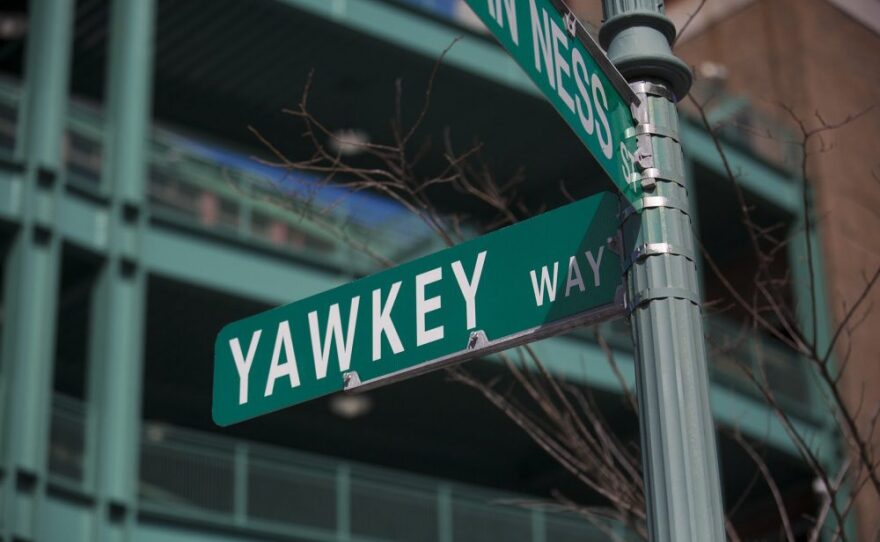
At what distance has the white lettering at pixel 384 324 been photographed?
439 centimetres

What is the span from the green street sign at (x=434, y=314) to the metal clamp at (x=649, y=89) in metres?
0.30

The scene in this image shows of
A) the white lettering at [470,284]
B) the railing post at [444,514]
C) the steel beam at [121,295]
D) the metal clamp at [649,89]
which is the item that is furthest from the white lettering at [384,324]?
the railing post at [444,514]

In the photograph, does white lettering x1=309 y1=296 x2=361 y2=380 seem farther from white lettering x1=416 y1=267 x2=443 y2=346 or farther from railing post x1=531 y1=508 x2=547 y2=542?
railing post x1=531 y1=508 x2=547 y2=542

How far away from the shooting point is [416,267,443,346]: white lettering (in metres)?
4.32

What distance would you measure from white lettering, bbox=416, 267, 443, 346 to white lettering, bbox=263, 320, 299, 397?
45 centimetres

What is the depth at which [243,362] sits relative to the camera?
4.76 metres

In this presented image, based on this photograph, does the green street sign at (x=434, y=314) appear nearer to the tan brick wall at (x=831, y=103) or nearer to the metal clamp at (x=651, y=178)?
the metal clamp at (x=651, y=178)

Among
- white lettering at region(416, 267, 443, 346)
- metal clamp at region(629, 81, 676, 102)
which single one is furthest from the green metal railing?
metal clamp at region(629, 81, 676, 102)

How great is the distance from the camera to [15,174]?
16.1 meters

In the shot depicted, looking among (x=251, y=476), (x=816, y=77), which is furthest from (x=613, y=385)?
(x=816, y=77)

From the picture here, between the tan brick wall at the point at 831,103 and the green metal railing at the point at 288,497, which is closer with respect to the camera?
the green metal railing at the point at 288,497

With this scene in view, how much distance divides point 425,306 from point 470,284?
15cm

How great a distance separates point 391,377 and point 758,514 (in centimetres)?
2161

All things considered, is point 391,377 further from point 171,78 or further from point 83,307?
point 171,78
